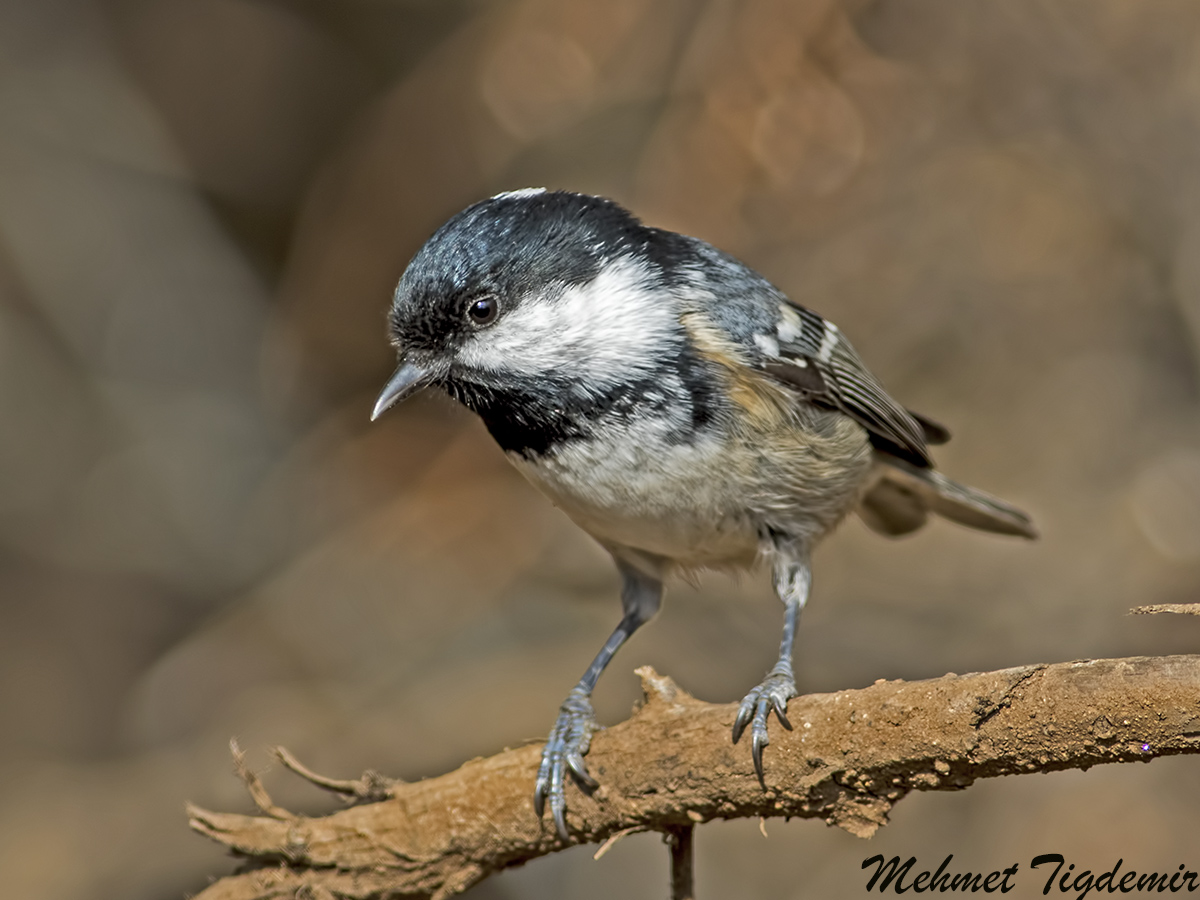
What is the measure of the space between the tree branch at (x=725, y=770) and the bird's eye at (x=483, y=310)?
100 cm

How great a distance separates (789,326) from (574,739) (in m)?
1.37

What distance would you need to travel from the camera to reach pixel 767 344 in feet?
10.7

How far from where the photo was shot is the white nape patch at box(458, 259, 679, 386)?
2979 millimetres

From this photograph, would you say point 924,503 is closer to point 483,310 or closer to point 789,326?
point 789,326

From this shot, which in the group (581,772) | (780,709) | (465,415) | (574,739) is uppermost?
(465,415)

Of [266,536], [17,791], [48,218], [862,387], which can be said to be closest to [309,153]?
[48,218]

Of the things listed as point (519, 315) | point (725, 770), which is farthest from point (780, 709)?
point (519, 315)

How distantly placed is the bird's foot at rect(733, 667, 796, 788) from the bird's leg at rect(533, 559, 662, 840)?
456 mm

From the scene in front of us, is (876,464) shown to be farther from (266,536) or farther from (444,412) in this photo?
(266,536)

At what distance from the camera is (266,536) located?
21.4 feet

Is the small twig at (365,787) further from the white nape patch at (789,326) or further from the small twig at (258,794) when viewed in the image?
the white nape patch at (789,326)

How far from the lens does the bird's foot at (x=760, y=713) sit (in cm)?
253

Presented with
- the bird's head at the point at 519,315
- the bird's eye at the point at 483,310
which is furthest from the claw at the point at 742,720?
the bird's eye at the point at 483,310

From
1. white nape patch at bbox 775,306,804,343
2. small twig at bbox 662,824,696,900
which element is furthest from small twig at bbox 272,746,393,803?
white nape patch at bbox 775,306,804,343
